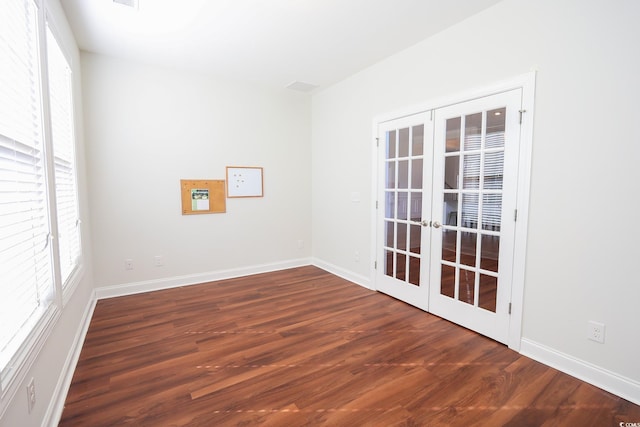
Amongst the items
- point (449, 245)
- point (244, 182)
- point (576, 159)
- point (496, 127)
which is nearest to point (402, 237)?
point (449, 245)

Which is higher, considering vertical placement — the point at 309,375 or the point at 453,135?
the point at 453,135

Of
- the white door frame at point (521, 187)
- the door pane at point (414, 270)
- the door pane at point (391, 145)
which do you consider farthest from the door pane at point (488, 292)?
the door pane at point (391, 145)

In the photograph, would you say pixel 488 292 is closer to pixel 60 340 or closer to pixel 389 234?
pixel 389 234


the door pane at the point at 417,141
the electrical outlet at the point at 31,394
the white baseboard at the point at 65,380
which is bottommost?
the white baseboard at the point at 65,380

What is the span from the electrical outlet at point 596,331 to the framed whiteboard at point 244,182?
390cm

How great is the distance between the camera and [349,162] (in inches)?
167

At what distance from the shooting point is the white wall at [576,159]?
1910 mm

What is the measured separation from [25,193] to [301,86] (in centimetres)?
368

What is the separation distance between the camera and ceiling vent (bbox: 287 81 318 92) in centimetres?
442

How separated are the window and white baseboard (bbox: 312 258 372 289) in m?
3.10

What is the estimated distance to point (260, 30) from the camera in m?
2.94

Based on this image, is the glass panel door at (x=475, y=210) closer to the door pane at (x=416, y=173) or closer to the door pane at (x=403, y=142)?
the door pane at (x=416, y=173)

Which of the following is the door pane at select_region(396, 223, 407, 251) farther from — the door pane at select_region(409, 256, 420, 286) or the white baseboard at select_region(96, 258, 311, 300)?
the white baseboard at select_region(96, 258, 311, 300)

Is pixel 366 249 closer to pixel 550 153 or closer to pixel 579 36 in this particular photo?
pixel 550 153
